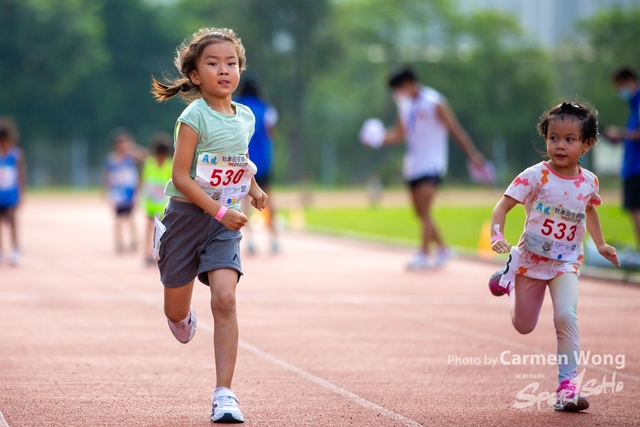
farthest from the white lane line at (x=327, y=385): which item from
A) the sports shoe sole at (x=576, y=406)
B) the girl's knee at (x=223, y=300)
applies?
the girl's knee at (x=223, y=300)

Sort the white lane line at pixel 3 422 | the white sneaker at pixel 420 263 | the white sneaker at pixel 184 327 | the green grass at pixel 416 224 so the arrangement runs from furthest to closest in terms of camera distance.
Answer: the green grass at pixel 416 224 < the white sneaker at pixel 420 263 < the white sneaker at pixel 184 327 < the white lane line at pixel 3 422

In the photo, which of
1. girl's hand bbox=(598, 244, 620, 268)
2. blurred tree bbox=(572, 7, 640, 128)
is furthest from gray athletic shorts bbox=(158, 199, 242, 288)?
blurred tree bbox=(572, 7, 640, 128)

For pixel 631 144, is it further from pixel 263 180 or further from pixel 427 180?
pixel 263 180

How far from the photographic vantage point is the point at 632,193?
11.9 metres

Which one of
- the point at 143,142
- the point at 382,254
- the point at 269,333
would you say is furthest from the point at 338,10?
Answer: the point at 269,333

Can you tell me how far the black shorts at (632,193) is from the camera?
39.0 feet

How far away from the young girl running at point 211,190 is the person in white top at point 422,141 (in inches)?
292

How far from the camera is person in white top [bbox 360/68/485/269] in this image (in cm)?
1304

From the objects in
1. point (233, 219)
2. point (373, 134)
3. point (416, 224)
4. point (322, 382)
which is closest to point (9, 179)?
point (373, 134)

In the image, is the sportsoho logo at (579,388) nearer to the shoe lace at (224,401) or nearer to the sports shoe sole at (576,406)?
the sports shoe sole at (576,406)

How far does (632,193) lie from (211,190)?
7.58 meters

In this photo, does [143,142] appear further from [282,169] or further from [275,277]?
[275,277]

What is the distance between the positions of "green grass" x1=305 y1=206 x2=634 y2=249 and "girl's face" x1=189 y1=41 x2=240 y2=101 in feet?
34.0

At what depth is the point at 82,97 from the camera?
62.7m
